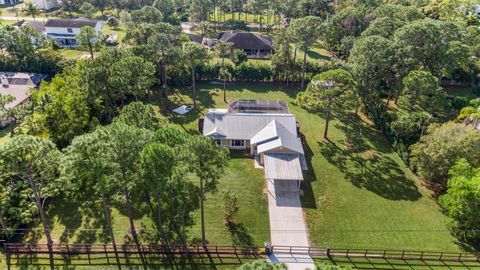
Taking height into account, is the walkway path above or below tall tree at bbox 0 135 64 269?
below

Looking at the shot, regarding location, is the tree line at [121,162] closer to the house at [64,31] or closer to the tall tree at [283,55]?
the tall tree at [283,55]

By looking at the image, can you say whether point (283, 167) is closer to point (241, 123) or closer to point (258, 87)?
point (241, 123)

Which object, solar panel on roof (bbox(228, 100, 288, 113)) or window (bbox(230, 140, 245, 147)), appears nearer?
window (bbox(230, 140, 245, 147))

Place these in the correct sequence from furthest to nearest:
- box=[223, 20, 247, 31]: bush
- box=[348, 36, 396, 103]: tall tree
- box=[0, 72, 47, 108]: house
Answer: box=[223, 20, 247, 31]: bush
box=[0, 72, 47, 108]: house
box=[348, 36, 396, 103]: tall tree

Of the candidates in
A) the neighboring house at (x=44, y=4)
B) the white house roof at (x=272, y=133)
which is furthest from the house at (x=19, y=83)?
the neighboring house at (x=44, y=4)

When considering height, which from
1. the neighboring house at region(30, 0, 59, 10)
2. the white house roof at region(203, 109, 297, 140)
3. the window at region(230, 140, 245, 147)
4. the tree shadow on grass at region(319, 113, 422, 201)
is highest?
the neighboring house at region(30, 0, 59, 10)

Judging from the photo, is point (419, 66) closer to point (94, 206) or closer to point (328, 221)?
point (328, 221)

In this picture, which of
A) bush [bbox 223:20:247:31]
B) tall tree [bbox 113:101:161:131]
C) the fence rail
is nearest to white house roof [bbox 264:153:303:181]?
the fence rail

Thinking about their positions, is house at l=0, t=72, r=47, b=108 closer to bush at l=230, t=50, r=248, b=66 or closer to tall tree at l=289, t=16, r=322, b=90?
bush at l=230, t=50, r=248, b=66
